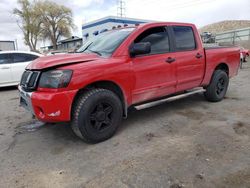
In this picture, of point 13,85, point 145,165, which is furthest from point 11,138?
point 13,85

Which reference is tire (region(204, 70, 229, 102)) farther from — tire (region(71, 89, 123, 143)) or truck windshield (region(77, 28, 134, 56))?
tire (region(71, 89, 123, 143))

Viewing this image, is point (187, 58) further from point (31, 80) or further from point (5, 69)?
point (5, 69)

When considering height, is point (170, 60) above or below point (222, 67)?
above

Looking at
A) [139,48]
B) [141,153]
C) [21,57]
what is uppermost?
[139,48]

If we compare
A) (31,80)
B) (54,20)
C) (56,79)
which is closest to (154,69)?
(56,79)

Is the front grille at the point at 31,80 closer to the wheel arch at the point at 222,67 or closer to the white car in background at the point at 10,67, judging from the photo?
the wheel arch at the point at 222,67

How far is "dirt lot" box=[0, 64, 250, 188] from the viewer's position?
Answer: 2643 mm

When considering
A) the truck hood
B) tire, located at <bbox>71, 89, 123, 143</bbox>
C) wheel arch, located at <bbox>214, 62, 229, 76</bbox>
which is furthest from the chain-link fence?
the truck hood

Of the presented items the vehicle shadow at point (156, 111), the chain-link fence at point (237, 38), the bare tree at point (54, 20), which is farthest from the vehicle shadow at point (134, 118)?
the bare tree at point (54, 20)

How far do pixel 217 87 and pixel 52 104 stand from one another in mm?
4080

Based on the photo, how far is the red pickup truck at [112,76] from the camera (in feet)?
Result: 10.5

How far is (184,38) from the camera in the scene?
4.82 metres

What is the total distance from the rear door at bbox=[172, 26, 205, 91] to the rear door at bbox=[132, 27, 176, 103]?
0.21m

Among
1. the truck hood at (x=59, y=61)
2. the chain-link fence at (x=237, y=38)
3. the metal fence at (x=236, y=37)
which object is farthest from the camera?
the metal fence at (x=236, y=37)
